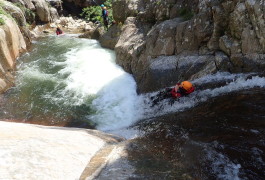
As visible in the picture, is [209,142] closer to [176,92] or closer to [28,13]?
[176,92]

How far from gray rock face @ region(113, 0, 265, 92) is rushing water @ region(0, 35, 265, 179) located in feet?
1.65

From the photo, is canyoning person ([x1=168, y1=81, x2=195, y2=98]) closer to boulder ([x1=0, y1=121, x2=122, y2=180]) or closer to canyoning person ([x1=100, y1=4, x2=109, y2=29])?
boulder ([x1=0, y1=121, x2=122, y2=180])

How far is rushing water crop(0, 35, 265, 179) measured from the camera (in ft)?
15.3

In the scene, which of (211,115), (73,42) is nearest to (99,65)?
(73,42)

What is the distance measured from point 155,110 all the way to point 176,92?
1.08 metres

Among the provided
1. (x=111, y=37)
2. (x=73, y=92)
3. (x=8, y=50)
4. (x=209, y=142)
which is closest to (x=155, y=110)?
(x=209, y=142)

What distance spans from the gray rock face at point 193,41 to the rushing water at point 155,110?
504 mm

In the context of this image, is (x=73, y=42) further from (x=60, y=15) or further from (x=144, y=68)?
(x=60, y=15)

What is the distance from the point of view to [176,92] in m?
7.74

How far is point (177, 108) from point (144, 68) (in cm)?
301

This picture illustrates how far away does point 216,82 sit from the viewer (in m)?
7.52

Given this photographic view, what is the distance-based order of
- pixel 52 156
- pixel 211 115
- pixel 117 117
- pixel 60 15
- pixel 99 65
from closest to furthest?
pixel 52 156, pixel 211 115, pixel 117 117, pixel 99 65, pixel 60 15

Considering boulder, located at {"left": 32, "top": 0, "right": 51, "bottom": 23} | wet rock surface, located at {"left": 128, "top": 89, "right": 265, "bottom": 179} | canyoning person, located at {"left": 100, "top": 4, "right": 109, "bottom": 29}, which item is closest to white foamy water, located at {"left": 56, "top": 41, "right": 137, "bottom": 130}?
wet rock surface, located at {"left": 128, "top": 89, "right": 265, "bottom": 179}

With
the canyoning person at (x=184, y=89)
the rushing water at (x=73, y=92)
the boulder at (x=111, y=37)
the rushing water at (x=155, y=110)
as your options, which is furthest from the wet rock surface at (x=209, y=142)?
the boulder at (x=111, y=37)
